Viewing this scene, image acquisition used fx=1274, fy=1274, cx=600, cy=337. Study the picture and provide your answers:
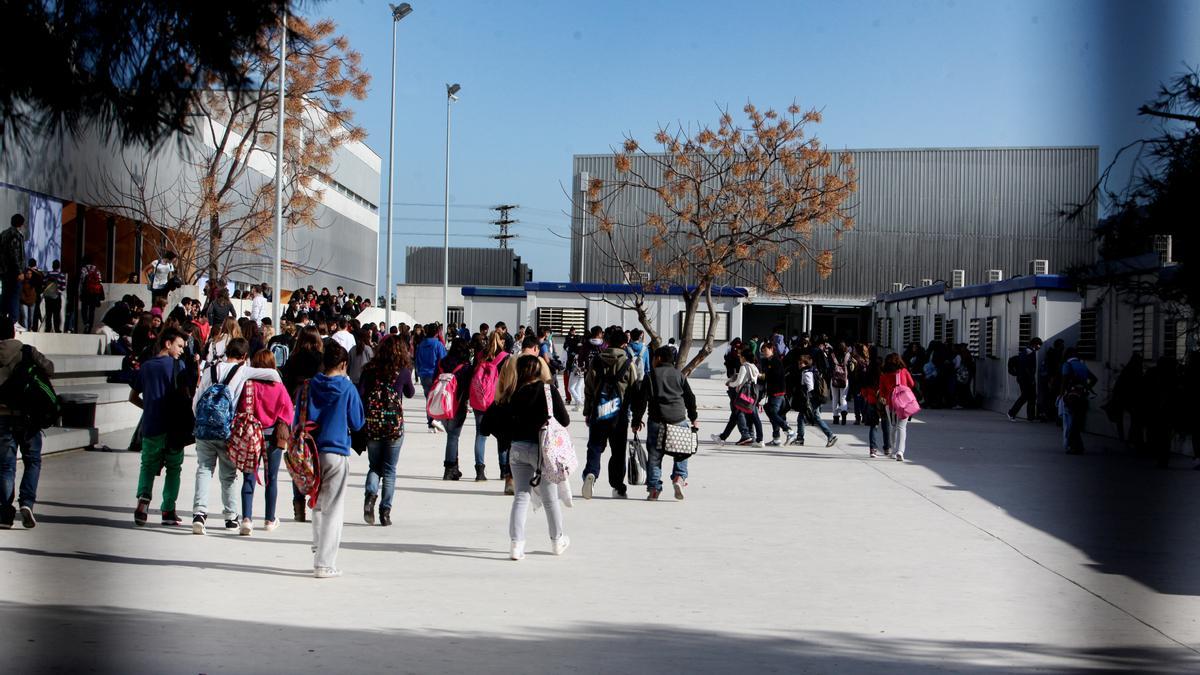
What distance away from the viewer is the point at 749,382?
19.1 metres

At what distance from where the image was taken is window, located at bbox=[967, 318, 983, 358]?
33.4m

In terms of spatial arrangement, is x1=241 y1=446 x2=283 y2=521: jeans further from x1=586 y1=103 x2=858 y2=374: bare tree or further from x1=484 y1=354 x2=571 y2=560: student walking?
x1=586 y1=103 x2=858 y2=374: bare tree

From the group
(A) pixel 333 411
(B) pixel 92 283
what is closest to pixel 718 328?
(B) pixel 92 283

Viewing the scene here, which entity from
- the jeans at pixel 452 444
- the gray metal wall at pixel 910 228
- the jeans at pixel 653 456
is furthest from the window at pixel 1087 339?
the gray metal wall at pixel 910 228

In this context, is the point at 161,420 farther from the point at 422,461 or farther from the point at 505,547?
the point at 422,461

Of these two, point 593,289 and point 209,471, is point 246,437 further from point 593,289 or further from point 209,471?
point 593,289

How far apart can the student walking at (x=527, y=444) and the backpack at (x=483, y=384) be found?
158 inches

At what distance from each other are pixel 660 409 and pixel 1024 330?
62.0 ft

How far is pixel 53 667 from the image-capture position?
18.7ft

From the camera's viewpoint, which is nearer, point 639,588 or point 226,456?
point 639,588

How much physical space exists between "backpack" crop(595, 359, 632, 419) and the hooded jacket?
4178 millimetres

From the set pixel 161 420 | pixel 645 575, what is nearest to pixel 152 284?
pixel 161 420

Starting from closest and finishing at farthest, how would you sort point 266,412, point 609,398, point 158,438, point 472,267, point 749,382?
point 266,412
point 158,438
point 609,398
point 749,382
point 472,267

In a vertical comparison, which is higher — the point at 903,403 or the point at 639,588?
the point at 903,403
